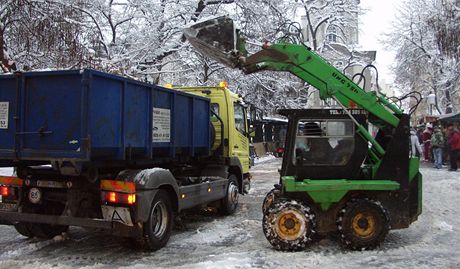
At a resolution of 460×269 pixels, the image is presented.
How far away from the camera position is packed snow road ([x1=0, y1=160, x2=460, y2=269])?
20.5 feet

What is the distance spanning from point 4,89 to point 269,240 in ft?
13.5

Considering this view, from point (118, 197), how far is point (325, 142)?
313 cm

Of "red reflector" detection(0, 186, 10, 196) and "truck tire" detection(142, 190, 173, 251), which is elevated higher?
"red reflector" detection(0, 186, 10, 196)

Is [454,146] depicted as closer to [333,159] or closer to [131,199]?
[333,159]

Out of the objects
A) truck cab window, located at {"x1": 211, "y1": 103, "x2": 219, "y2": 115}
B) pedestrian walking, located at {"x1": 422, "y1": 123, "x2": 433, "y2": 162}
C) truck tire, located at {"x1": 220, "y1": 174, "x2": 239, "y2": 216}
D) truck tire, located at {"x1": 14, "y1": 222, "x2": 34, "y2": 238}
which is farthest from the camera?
pedestrian walking, located at {"x1": 422, "y1": 123, "x2": 433, "y2": 162}

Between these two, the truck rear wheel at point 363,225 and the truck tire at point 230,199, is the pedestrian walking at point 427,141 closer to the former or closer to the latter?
the truck tire at point 230,199

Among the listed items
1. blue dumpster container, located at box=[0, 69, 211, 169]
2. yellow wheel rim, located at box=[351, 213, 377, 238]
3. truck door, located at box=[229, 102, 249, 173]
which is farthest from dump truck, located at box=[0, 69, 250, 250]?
yellow wheel rim, located at box=[351, 213, 377, 238]

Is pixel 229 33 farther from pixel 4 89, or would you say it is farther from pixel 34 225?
pixel 34 225

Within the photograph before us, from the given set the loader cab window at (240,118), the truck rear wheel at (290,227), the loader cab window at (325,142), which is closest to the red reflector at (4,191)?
the truck rear wheel at (290,227)

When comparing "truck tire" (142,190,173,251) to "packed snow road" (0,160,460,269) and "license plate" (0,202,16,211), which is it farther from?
"license plate" (0,202,16,211)

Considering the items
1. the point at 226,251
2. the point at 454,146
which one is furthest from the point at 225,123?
the point at 454,146

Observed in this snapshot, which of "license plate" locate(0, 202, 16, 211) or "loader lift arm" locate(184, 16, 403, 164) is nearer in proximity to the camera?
"license plate" locate(0, 202, 16, 211)

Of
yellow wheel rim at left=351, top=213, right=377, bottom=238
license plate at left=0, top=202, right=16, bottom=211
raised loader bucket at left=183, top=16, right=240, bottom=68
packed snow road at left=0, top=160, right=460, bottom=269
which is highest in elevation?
raised loader bucket at left=183, top=16, right=240, bottom=68

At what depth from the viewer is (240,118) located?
11.0 meters
